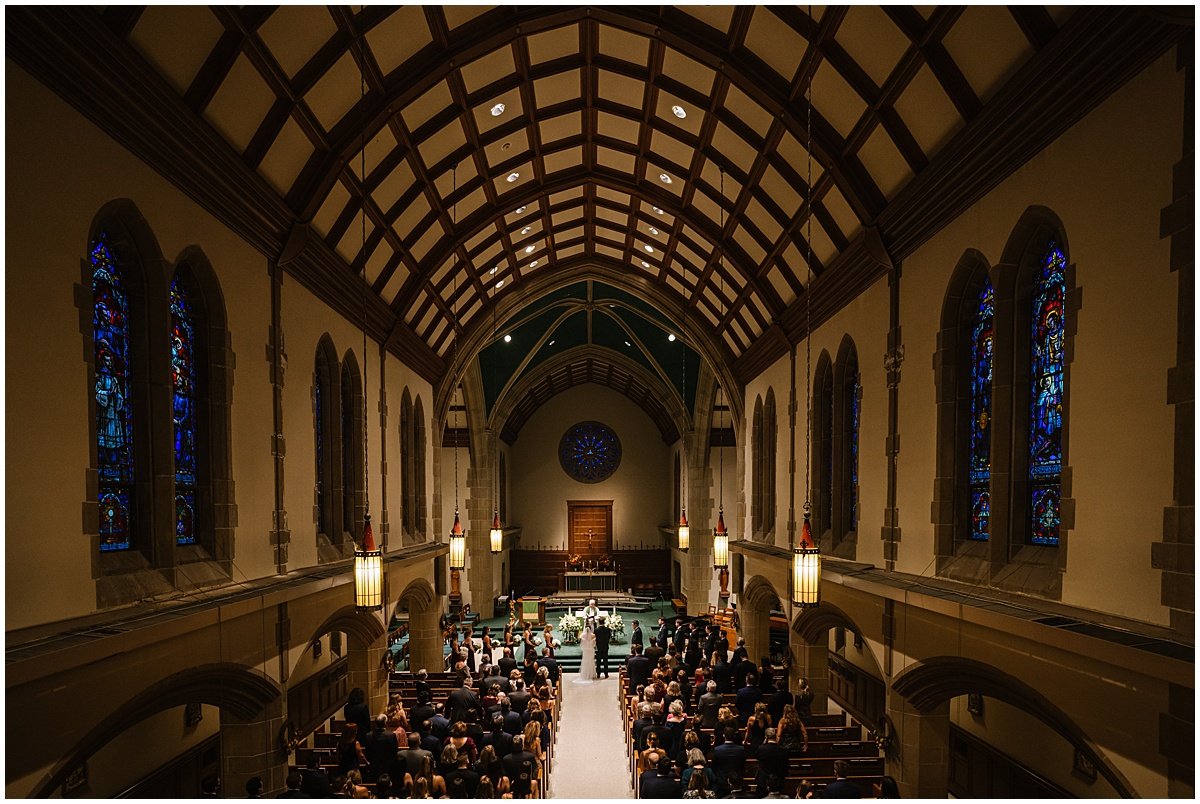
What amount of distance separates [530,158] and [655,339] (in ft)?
40.0

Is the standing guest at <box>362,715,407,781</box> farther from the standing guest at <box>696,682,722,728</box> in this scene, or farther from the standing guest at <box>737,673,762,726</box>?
the standing guest at <box>737,673,762,726</box>

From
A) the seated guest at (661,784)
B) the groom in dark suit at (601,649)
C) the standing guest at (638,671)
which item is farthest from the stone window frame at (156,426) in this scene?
the groom in dark suit at (601,649)

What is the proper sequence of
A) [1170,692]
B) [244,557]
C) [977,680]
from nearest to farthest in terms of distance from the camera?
[1170,692]
[977,680]
[244,557]

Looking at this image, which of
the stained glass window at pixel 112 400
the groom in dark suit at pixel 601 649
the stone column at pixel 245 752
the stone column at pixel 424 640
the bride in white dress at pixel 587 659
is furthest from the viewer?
the bride in white dress at pixel 587 659

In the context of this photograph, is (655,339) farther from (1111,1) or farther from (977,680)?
(1111,1)

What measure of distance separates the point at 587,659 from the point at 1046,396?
15420 millimetres

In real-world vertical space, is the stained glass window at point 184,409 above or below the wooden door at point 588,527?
above

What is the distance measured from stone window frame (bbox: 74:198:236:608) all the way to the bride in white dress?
13258mm

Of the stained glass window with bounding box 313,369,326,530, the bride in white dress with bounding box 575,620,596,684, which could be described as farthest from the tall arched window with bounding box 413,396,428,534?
the bride in white dress with bounding box 575,620,596,684

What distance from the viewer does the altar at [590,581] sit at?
29828 millimetres

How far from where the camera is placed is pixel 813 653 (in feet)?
44.6

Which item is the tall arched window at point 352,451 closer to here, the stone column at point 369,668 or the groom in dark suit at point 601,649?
the stone column at point 369,668

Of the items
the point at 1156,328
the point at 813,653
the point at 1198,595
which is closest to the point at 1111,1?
the point at 1156,328

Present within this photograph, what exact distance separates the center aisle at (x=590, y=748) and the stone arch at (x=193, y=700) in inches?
214
